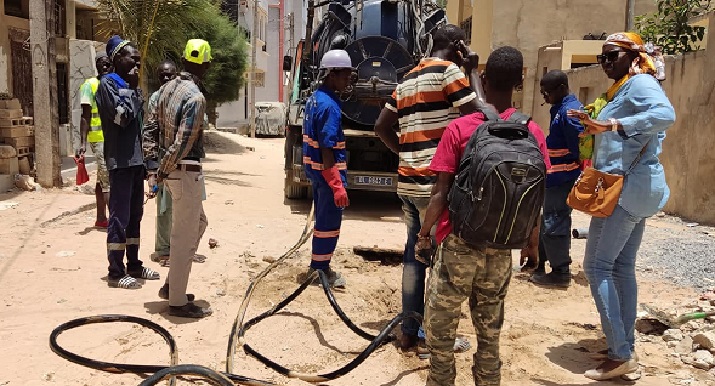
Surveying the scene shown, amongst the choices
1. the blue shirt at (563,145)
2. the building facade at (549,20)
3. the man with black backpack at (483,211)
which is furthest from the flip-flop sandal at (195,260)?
the building facade at (549,20)

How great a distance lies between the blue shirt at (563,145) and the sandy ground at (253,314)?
1025 mm

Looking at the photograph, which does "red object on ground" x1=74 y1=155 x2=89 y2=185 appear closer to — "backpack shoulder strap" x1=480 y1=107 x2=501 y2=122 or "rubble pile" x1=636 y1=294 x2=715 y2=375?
"backpack shoulder strap" x1=480 y1=107 x2=501 y2=122

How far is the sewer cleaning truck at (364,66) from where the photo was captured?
8.81 metres

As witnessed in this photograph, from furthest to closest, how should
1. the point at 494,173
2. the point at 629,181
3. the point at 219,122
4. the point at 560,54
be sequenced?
the point at 219,122, the point at 560,54, the point at 629,181, the point at 494,173

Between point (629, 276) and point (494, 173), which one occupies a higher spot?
point (494, 173)

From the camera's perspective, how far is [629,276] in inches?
147

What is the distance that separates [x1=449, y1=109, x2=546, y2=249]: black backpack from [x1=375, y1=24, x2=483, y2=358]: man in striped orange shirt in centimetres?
88

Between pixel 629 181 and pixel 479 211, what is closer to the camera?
pixel 479 211

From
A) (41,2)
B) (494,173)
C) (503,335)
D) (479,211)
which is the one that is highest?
(41,2)

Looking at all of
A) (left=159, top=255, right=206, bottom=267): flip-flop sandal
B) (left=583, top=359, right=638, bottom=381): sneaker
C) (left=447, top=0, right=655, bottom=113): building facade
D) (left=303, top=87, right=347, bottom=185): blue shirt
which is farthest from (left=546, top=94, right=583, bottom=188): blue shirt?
(left=447, top=0, right=655, bottom=113): building facade

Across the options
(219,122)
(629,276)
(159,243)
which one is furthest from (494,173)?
(219,122)

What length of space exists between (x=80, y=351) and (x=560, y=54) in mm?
15365

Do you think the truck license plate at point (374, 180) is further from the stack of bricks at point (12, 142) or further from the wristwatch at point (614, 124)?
the wristwatch at point (614, 124)

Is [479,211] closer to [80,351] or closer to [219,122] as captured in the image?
[80,351]
